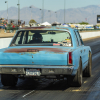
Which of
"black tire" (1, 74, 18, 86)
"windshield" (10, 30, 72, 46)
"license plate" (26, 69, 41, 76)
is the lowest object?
"black tire" (1, 74, 18, 86)

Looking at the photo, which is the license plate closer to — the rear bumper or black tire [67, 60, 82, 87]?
the rear bumper

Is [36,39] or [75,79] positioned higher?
[36,39]

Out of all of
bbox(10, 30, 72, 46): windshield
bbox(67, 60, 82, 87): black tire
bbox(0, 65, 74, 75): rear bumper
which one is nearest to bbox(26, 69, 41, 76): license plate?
bbox(0, 65, 74, 75): rear bumper

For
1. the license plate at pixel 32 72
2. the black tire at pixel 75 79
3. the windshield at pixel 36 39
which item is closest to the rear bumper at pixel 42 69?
the license plate at pixel 32 72

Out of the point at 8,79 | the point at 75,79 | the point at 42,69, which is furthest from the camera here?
the point at 8,79

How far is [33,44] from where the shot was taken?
27.1 ft

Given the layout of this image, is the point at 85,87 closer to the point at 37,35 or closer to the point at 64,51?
the point at 64,51

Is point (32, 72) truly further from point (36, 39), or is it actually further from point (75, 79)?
point (36, 39)

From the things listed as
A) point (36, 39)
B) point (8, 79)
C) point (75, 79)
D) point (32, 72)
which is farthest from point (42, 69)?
point (36, 39)

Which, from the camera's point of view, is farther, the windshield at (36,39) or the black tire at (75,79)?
the windshield at (36,39)

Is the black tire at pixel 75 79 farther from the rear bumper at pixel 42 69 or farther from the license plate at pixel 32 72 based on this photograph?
the license plate at pixel 32 72

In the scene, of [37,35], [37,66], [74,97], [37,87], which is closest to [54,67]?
[37,66]

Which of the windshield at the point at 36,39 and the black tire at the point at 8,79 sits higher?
the windshield at the point at 36,39

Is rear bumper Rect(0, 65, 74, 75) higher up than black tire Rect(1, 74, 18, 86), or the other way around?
rear bumper Rect(0, 65, 74, 75)
